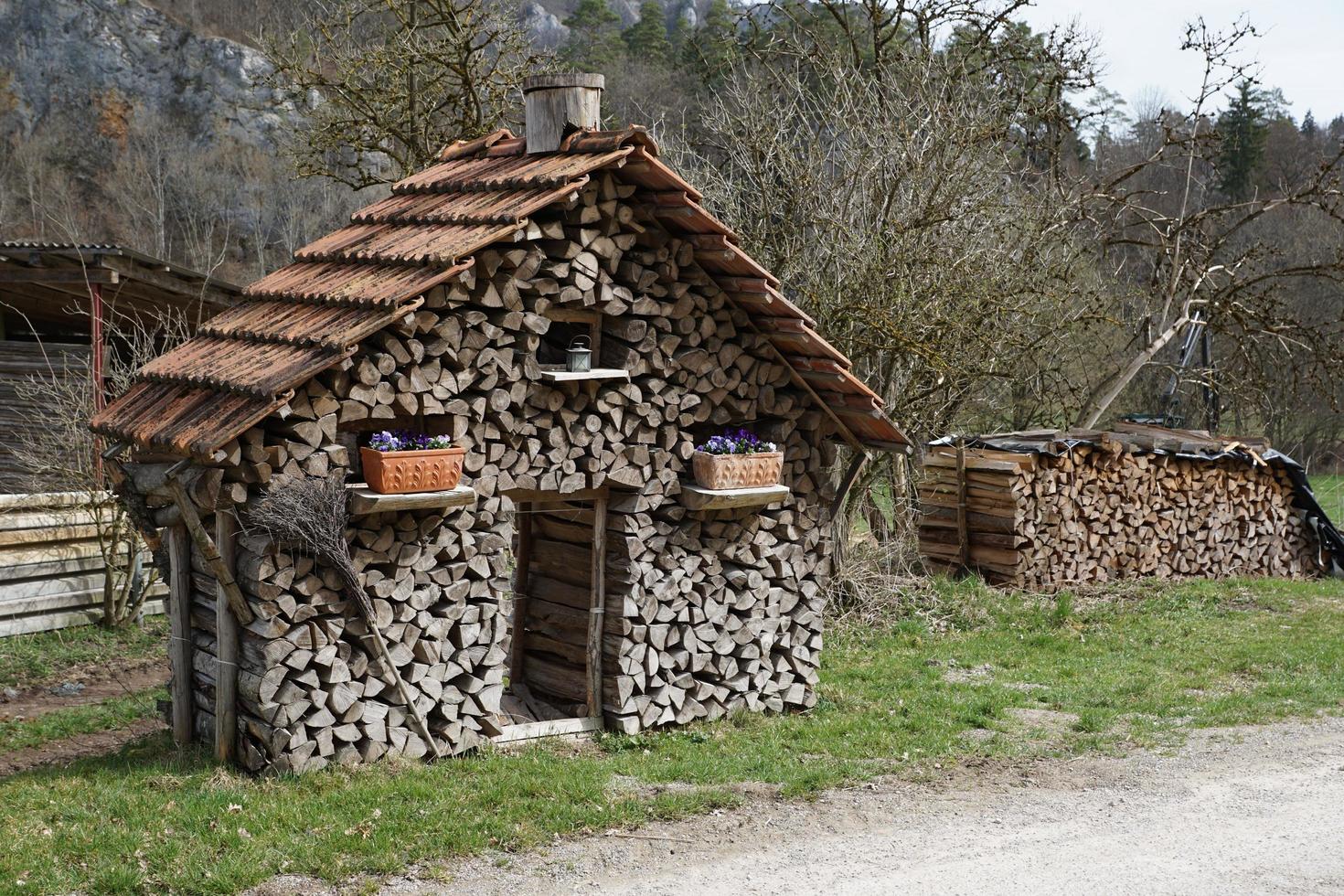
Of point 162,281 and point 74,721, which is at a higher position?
point 162,281

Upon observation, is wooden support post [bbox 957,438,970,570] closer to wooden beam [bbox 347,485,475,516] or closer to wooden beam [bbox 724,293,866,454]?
wooden beam [bbox 724,293,866,454]

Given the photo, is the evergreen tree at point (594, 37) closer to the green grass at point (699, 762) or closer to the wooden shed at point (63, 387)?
the wooden shed at point (63, 387)

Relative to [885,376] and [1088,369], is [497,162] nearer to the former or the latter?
[885,376]

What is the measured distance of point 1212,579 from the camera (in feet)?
51.0

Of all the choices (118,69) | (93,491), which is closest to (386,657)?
(93,491)

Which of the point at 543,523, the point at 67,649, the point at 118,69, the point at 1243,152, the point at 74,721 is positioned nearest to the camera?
the point at 74,721

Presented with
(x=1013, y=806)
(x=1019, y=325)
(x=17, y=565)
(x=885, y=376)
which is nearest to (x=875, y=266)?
(x=885, y=376)

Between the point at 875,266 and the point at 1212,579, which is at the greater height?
the point at 875,266

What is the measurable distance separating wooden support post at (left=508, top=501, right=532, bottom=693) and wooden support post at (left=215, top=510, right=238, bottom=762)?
2565 mm

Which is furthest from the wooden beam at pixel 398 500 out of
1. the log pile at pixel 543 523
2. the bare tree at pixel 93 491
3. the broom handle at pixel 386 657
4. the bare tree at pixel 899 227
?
the bare tree at pixel 899 227

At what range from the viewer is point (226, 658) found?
6.98 meters

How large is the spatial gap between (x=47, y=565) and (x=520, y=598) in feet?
18.4

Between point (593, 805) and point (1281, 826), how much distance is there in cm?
400

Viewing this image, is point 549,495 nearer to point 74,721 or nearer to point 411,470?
point 411,470
